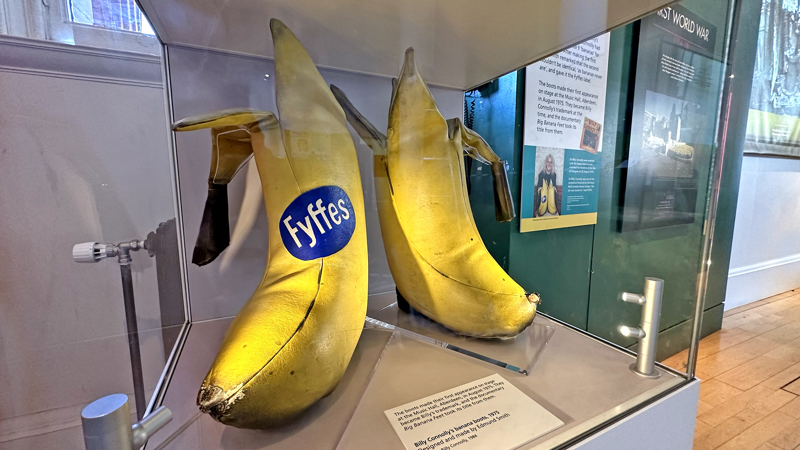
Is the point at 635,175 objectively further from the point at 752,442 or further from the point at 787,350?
the point at 787,350

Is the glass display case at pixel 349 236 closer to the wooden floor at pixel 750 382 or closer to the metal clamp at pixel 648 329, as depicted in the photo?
the metal clamp at pixel 648 329

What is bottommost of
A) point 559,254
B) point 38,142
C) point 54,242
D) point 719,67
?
point 559,254

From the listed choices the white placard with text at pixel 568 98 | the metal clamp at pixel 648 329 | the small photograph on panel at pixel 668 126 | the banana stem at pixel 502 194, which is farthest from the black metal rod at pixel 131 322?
the small photograph on panel at pixel 668 126

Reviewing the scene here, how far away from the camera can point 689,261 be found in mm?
636

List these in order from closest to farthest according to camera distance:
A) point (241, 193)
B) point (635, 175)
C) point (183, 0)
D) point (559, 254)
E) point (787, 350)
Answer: point (183, 0) < point (241, 193) < point (635, 175) < point (559, 254) < point (787, 350)

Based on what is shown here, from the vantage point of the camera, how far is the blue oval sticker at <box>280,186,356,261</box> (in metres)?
0.38

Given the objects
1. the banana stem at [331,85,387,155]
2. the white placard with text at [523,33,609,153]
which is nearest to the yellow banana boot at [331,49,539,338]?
A: the banana stem at [331,85,387,155]

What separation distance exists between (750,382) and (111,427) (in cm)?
193

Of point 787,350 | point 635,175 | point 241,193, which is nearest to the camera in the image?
point 241,193

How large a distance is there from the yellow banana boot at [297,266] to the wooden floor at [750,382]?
55 centimetres

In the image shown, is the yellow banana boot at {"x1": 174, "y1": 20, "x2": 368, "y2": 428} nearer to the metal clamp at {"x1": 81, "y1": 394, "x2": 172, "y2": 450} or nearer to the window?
the metal clamp at {"x1": 81, "y1": 394, "x2": 172, "y2": 450}

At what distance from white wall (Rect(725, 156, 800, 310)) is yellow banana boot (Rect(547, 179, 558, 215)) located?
1.67 metres

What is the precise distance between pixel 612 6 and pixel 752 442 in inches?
51.7

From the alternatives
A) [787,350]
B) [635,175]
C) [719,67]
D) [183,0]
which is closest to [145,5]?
[183,0]
